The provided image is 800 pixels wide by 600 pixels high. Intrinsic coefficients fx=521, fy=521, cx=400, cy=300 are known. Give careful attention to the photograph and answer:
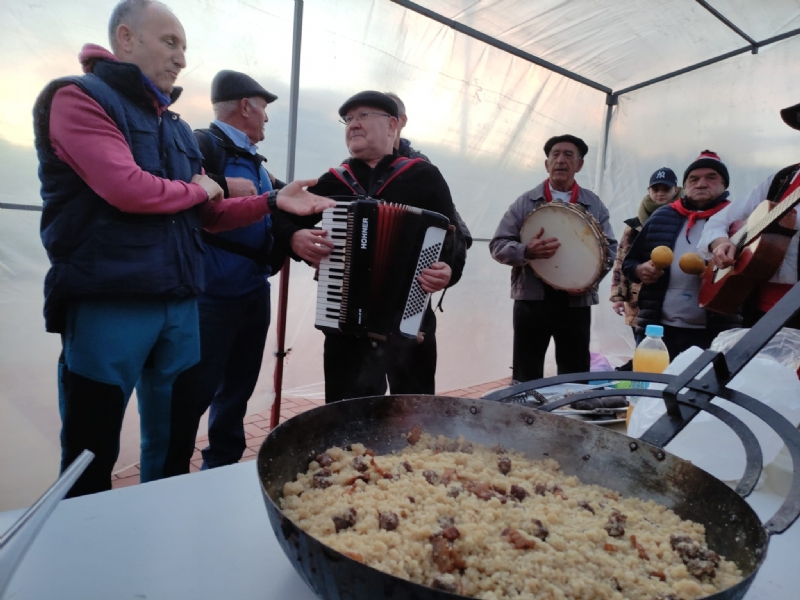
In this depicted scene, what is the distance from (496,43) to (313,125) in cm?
188

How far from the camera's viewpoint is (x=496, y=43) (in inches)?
169

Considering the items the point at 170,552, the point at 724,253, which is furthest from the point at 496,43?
the point at 170,552

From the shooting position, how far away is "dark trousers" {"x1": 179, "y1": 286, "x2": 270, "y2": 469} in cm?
248

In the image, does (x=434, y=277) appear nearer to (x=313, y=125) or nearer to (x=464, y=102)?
(x=313, y=125)

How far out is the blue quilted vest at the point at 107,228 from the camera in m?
1.60

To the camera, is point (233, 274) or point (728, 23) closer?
point (233, 274)

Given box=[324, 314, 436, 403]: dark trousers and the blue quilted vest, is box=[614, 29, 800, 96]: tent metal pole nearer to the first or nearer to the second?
box=[324, 314, 436, 403]: dark trousers

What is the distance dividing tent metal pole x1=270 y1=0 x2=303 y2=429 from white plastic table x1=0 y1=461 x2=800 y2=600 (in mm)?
2111

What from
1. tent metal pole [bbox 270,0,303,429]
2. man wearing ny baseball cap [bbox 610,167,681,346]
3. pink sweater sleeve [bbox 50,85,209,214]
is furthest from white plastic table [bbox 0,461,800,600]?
man wearing ny baseball cap [bbox 610,167,681,346]

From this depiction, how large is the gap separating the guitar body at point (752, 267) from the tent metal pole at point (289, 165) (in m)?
2.32

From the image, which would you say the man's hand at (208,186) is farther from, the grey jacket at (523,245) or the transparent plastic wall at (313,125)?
the grey jacket at (523,245)

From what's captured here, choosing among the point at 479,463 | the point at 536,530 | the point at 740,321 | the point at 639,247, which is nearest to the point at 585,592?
the point at 536,530

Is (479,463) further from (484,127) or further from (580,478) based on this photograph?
(484,127)

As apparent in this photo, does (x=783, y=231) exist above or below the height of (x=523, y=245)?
above
